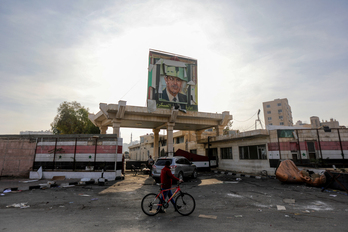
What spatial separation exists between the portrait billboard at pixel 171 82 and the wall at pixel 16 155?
490 inches

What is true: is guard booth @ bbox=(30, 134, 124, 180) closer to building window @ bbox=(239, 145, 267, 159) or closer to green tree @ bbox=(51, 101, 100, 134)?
building window @ bbox=(239, 145, 267, 159)

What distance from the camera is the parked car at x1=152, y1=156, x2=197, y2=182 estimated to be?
40.4ft

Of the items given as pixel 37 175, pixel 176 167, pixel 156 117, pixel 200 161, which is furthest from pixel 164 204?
pixel 156 117

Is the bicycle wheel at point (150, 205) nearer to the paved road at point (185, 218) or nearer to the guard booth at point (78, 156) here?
the paved road at point (185, 218)

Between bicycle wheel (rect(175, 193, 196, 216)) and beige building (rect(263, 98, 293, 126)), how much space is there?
82889 millimetres

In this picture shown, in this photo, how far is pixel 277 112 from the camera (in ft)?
264

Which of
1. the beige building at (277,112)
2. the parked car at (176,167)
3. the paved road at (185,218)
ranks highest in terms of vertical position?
the beige building at (277,112)

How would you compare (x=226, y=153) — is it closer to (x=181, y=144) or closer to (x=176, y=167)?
(x=176, y=167)

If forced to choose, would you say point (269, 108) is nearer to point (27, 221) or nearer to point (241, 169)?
point (241, 169)

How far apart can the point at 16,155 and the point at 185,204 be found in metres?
15.6

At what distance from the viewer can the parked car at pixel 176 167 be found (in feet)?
40.4

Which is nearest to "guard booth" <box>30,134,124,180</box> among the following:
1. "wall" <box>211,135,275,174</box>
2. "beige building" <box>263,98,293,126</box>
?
"wall" <box>211,135,275,174</box>

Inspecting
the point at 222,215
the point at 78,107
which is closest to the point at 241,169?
the point at 222,215

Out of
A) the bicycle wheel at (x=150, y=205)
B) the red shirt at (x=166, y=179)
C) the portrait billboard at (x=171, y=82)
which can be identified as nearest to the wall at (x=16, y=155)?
the portrait billboard at (x=171, y=82)
